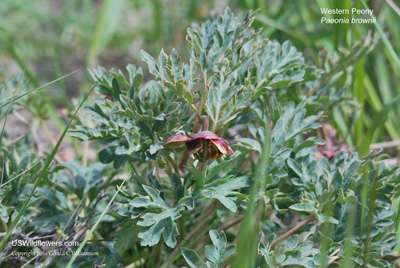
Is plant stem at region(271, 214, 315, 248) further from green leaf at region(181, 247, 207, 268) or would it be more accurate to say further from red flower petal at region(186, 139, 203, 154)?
red flower petal at region(186, 139, 203, 154)

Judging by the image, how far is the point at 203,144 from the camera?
1.17 m

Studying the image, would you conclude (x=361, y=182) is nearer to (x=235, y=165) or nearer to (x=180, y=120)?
(x=235, y=165)

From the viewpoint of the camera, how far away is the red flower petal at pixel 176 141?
115cm

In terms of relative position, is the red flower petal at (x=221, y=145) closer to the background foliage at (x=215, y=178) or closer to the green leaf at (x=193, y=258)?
the background foliage at (x=215, y=178)

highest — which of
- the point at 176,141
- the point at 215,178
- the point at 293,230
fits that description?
the point at 176,141

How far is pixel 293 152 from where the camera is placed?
140cm

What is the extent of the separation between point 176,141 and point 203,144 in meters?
0.07

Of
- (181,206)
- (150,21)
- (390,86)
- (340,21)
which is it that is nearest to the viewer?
(181,206)

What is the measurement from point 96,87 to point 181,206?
0.50 metres

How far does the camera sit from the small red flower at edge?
3.76ft

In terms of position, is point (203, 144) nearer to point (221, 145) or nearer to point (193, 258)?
point (221, 145)

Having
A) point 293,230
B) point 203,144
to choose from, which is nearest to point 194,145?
point 203,144

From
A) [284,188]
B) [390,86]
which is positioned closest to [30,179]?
[284,188]

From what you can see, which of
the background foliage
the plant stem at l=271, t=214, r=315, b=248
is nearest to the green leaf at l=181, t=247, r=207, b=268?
the background foliage
